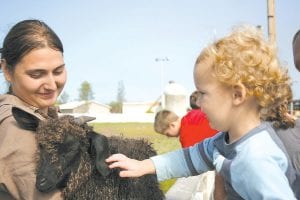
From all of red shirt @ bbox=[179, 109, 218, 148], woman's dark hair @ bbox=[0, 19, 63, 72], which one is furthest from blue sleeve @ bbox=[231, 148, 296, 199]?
red shirt @ bbox=[179, 109, 218, 148]

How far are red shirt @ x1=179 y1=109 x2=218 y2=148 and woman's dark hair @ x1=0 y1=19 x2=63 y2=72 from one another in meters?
3.75

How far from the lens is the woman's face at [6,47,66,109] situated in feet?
8.00

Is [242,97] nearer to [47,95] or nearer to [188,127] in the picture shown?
[47,95]

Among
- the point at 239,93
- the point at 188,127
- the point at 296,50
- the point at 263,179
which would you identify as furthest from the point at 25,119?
the point at 188,127

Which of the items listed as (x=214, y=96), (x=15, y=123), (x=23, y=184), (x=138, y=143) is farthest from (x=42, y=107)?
(x=138, y=143)

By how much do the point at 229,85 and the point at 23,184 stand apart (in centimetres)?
113

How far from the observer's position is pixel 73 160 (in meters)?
2.72

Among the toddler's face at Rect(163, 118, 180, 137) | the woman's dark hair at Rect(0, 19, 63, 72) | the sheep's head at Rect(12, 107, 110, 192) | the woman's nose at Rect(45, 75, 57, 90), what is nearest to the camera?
the sheep's head at Rect(12, 107, 110, 192)

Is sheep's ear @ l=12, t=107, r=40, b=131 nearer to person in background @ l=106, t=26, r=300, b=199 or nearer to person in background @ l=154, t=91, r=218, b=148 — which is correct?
person in background @ l=106, t=26, r=300, b=199

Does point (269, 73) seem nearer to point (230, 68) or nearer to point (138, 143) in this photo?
point (230, 68)

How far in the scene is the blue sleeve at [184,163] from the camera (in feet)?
8.50

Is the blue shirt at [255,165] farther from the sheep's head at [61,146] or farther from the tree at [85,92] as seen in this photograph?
the tree at [85,92]

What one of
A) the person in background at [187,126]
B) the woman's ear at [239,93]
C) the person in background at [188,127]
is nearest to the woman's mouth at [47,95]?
the woman's ear at [239,93]

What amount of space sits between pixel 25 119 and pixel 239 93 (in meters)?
1.12
